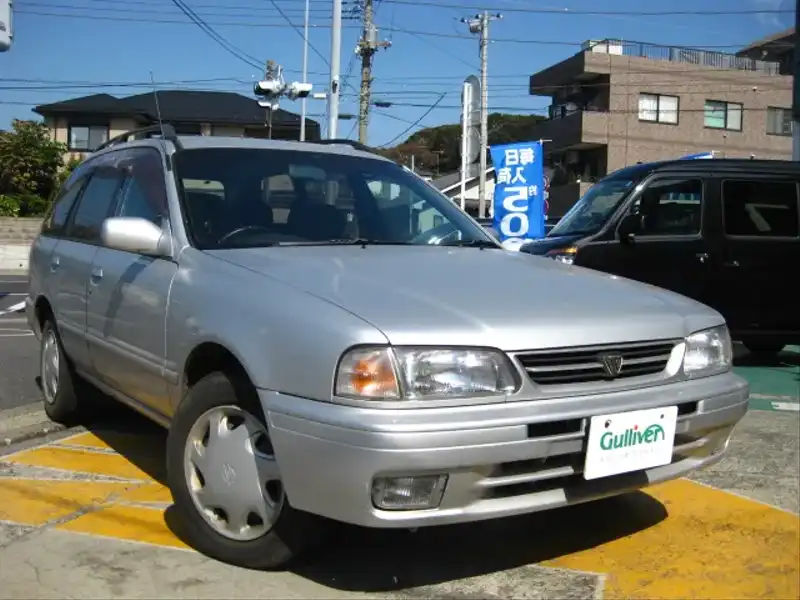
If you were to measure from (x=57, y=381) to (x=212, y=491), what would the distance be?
7.90ft

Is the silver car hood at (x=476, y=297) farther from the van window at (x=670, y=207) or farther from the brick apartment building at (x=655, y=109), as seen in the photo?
the brick apartment building at (x=655, y=109)

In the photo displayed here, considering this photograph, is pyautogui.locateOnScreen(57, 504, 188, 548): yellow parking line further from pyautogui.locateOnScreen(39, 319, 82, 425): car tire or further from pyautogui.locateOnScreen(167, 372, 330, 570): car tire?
pyautogui.locateOnScreen(39, 319, 82, 425): car tire

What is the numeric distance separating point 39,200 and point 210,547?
27.9 meters

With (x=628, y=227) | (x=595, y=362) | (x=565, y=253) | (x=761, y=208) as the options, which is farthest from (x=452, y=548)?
(x=761, y=208)

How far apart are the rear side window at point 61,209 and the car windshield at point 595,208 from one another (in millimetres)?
4145

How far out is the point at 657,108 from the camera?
33.2 meters

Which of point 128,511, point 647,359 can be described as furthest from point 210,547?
point 647,359

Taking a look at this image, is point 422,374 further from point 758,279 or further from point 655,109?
point 655,109

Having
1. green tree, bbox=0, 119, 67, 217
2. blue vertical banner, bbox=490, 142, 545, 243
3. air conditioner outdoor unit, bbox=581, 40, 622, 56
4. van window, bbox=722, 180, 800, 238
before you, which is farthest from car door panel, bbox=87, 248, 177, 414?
air conditioner outdoor unit, bbox=581, 40, 622, 56

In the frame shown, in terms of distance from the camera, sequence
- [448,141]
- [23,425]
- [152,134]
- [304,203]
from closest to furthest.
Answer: [304,203] → [152,134] → [23,425] → [448,141]

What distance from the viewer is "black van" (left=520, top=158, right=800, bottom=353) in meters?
6.96

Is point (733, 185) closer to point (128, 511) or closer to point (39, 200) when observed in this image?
point (128, 511)

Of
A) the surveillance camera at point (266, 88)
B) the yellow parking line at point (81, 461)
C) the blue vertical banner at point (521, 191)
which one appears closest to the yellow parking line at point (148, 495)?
the yellow parking line at point (81, 461)

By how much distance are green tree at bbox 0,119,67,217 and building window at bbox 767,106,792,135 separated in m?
28.1
